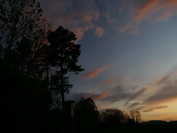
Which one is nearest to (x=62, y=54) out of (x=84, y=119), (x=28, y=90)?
(x=84, y=119)

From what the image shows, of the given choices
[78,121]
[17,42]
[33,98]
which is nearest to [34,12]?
[17,42]

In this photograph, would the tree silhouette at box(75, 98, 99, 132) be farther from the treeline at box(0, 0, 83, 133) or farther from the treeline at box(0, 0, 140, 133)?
the treeline at box(0, 0, 83, 133)

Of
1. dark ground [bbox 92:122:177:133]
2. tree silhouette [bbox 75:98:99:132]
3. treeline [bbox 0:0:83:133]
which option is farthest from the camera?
dark ground [bbox 92:122:177:133]

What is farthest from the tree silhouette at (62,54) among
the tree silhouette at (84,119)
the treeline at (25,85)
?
the treeline at (25,85)

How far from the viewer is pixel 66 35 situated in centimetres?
3462

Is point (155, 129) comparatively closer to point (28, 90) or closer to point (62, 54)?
point (62, 54)

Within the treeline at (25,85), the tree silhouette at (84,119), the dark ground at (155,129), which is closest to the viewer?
the treeline at (25,85)

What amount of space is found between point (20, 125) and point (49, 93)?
4.17m

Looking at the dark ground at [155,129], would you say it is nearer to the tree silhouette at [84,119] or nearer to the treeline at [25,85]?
the tree silhouette at [84,119]

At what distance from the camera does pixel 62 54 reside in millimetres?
33688

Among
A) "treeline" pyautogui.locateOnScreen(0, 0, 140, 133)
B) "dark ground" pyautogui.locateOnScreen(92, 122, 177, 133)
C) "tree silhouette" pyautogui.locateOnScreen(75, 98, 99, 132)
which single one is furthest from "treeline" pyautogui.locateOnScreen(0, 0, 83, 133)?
"dark ground" pyautogui.locateOnScreen(92, 122, 177, 133)

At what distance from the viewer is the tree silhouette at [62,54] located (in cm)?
3222

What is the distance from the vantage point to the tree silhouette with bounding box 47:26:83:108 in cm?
3222

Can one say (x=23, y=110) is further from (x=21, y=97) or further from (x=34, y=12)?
(x=34, y=12)
